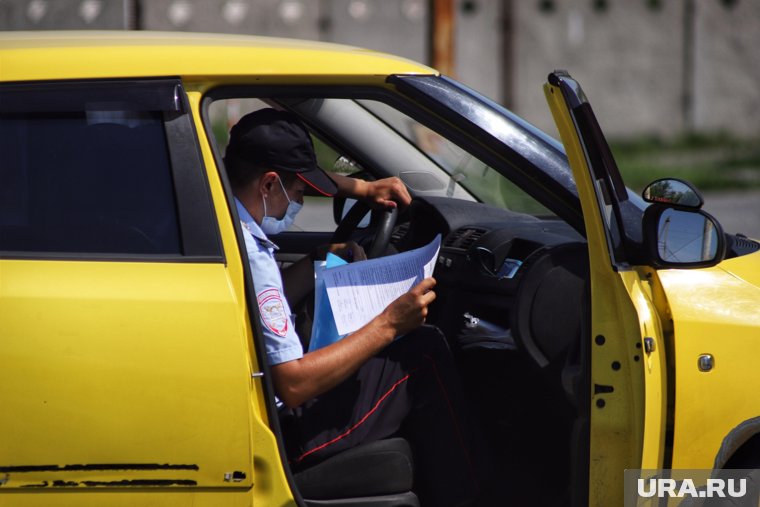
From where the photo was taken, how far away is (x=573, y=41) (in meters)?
14.6

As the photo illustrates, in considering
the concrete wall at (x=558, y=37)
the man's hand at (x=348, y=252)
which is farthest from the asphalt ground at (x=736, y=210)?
the man's hand at (x=348, y=252)

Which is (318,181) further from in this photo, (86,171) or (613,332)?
(613,332)

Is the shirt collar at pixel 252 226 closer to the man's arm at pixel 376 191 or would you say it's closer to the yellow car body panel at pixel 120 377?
the yellow car body panel at pixel 120 377

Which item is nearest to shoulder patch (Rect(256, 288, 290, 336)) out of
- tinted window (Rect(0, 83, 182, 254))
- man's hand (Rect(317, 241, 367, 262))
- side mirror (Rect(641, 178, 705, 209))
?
tinted window (Rect(0, 83, 182, 254))

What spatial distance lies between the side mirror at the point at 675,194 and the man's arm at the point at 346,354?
2.03ft

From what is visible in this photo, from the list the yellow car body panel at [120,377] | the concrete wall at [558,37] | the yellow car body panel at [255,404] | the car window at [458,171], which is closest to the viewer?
the yellow car body panel at [120,377]

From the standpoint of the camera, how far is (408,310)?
8.84 feet

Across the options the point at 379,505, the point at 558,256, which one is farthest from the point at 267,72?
the point at 379,505

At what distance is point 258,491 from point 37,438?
522 millimetres

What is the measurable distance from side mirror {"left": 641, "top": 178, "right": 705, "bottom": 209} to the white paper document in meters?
0.59

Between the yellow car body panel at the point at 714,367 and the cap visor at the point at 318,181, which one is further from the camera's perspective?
the cap visor at the point at 318,181

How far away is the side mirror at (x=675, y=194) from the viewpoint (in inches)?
104

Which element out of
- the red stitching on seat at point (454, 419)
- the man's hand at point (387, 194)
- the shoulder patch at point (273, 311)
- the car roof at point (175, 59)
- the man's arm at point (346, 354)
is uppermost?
the car roof at point (175, 59)
